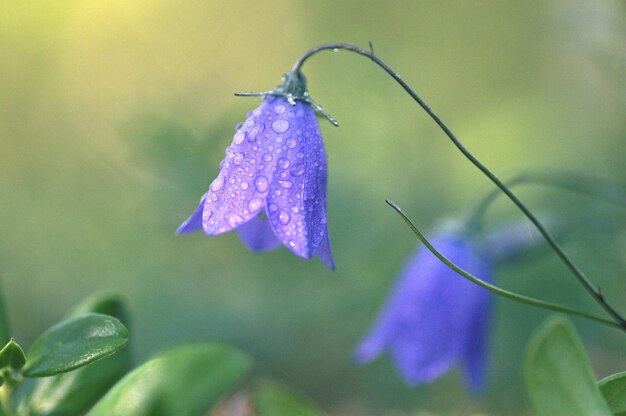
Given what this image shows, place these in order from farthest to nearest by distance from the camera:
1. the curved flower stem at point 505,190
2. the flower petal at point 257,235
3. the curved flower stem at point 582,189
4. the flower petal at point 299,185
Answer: the curved flower stem at point 582,189 < the flower petal at point 257,235 < the flower petal at point 299,185 < the curved flower stem at point 505,190

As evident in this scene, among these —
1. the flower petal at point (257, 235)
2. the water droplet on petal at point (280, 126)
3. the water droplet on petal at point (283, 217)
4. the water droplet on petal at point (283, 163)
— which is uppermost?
the water droplet on petal at point (280, 126)

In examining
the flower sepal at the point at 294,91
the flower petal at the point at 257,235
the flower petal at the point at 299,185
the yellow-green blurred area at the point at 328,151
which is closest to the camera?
the flower petal at the point at 299,185

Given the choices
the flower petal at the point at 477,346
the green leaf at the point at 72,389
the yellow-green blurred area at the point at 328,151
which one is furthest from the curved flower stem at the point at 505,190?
the yellow-green blurred area at the point at 328,151

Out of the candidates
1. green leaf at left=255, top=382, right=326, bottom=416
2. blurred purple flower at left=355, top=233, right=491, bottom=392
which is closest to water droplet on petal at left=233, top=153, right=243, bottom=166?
green leaf at left=255, top=382, right=326, bottom=416

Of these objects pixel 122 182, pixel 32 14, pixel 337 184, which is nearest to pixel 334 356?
pixel 337 184

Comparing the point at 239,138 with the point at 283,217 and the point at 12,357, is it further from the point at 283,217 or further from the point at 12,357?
the point at 12,357

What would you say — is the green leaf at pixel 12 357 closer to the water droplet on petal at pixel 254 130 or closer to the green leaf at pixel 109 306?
the green leaf at pixel 109 306
